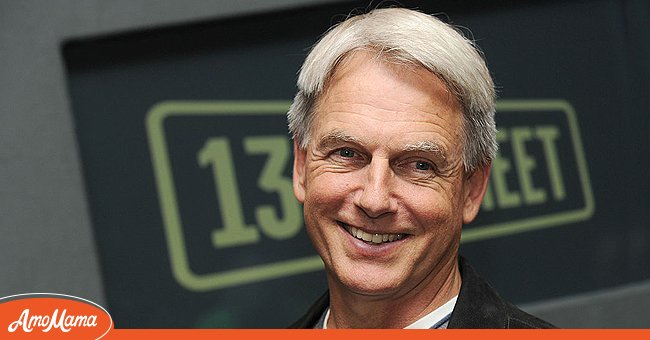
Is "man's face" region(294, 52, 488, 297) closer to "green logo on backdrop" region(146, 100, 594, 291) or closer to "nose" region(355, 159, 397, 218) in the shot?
"nose" region(355, 159, 397, 218)

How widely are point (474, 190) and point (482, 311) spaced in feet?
0.90

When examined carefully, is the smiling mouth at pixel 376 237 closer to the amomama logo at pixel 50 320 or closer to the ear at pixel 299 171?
the ear at pixel 299 171

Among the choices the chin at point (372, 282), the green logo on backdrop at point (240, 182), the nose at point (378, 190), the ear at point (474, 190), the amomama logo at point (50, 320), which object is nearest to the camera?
the nose at point (378, 190)

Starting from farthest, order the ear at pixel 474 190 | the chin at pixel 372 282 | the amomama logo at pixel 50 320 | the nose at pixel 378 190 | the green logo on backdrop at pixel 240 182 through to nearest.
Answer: the green logo on backdrop at pixel 240 182 < the amomama logo at pixel 50 320 < the ear at pixel 474 190 < the chin at pixel 372 282 < the nose at pixel 378 190

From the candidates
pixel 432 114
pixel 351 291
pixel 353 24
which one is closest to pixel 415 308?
→ pixel 351 291

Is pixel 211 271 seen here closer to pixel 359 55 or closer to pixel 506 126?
pixel 506 126

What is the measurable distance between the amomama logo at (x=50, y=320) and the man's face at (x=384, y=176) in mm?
770

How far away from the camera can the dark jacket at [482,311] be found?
2172 mm

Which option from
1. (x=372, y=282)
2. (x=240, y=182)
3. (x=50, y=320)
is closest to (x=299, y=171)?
(x=372, y=282)

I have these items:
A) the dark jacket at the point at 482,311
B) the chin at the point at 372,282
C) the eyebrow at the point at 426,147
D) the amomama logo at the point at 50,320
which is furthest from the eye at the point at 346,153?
the amomama logo at the point at 50,320

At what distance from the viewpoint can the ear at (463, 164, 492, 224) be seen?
87.3 inches

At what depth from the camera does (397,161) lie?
6.71ft

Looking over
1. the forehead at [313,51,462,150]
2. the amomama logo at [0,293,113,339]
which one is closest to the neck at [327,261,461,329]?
the forehead at [313,51,462,150]

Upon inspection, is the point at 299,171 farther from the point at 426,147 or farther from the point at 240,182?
the point at 240,182
